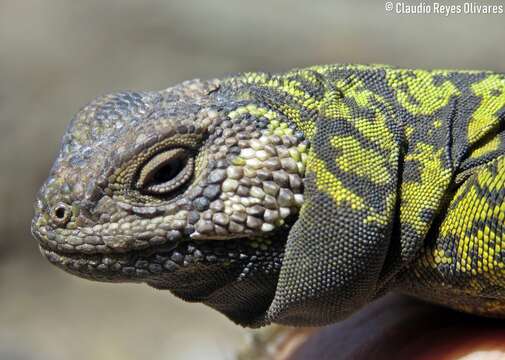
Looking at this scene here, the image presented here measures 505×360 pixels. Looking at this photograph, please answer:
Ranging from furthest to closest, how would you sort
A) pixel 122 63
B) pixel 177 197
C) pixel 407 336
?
pixel 122 63
pixel 407 336
pixel 177 197

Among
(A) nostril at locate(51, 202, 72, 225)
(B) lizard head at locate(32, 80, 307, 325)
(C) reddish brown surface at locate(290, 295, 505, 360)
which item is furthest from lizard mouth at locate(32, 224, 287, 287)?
(C) reddish brown surface at locate(290, 295, 505, 360)

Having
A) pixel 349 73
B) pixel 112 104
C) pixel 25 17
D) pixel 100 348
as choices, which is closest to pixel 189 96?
pixel 112 104

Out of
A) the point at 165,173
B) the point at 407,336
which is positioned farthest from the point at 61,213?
the point at 407,336

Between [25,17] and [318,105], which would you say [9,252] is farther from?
[318,105]

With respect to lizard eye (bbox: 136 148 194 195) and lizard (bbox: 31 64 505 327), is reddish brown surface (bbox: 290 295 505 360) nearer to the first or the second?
lizard (bbox: 31 64 505 327)

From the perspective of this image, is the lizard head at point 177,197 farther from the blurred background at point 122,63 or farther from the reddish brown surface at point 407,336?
the blurred background at point 122,63

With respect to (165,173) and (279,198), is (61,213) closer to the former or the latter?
(165,173)

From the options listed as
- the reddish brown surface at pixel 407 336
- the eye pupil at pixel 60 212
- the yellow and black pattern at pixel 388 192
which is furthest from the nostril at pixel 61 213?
the reddish brown surface at pixel 407 336
